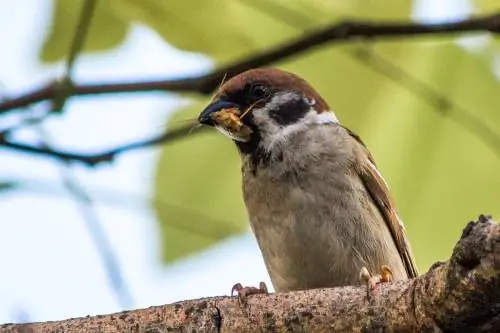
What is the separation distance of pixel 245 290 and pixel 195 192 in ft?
2.03

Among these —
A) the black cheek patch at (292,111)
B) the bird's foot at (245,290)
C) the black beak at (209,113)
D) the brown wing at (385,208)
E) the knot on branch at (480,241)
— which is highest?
the black cheek patch at (292,111)

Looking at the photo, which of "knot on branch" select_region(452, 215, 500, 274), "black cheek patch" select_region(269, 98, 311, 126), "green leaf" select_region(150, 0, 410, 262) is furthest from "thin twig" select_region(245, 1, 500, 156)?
"knot on branch" select_region(452, 215, 500, 274)

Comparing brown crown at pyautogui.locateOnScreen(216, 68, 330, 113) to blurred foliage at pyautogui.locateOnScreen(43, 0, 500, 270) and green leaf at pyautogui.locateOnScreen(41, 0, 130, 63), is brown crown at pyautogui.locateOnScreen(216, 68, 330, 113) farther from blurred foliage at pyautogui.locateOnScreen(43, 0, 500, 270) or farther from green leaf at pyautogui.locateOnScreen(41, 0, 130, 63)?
green leaf at pyautogui.locateOnScreen(41, 0, 130, 63)

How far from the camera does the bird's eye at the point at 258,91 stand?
11.8ft

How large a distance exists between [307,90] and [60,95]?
1034 mm

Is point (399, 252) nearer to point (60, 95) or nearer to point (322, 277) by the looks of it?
point (322, 277)

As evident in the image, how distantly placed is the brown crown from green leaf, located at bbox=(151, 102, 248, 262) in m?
0.23

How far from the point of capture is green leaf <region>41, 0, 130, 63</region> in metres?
3.06

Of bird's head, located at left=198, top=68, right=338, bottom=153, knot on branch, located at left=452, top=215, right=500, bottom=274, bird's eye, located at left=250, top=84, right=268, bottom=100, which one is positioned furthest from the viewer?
bird's eye, located at left=250, top=84, right=268, bottom=100

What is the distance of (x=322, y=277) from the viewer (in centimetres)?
333

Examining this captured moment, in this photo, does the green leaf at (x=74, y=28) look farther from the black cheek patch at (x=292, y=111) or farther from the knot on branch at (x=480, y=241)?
the knot on branch at (x=480, y=241)

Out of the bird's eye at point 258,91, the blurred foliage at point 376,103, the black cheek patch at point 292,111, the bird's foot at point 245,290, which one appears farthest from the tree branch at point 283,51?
the bird's foot at point 245,290

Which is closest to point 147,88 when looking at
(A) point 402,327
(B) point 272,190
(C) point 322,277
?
(B) point 272,190

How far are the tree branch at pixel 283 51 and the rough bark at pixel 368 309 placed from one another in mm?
798
